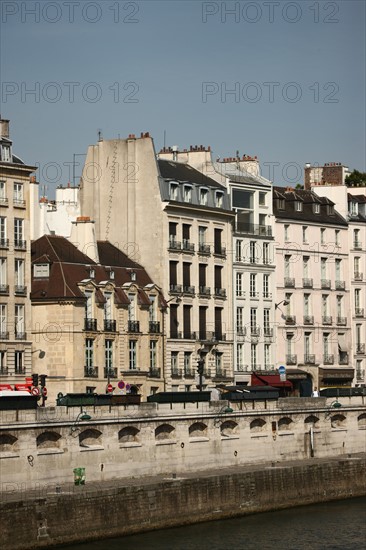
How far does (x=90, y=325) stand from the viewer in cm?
8219

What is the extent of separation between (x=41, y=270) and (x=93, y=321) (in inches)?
136

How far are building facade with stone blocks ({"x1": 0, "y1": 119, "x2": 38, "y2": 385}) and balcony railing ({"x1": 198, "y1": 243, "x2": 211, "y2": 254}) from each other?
41.9 ft

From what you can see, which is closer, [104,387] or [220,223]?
[104,387]

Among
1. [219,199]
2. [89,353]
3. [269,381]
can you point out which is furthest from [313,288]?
[89,353]

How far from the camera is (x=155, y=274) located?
291 ft

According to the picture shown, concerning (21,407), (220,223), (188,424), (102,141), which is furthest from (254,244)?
(21,407)

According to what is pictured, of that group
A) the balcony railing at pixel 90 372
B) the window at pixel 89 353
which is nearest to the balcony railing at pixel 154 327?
the window at pixel 89 353

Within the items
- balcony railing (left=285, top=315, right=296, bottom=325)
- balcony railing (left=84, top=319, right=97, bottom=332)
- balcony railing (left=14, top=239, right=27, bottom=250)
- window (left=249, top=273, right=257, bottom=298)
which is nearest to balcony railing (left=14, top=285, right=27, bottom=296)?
balcony railing (left=14, top=239, right=27, bottom=250)

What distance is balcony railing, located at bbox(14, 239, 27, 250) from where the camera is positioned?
80344 millimetres

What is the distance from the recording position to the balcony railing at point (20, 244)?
80.3 meters

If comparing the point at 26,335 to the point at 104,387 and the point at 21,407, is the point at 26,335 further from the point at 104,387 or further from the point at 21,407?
the point at 21,407

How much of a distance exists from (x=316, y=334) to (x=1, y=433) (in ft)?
142

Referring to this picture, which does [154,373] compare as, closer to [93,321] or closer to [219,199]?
[93,321]

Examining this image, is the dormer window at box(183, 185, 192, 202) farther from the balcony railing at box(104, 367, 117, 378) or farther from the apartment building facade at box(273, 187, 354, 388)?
the balcony railing at box(104, 367, 117, 378)
